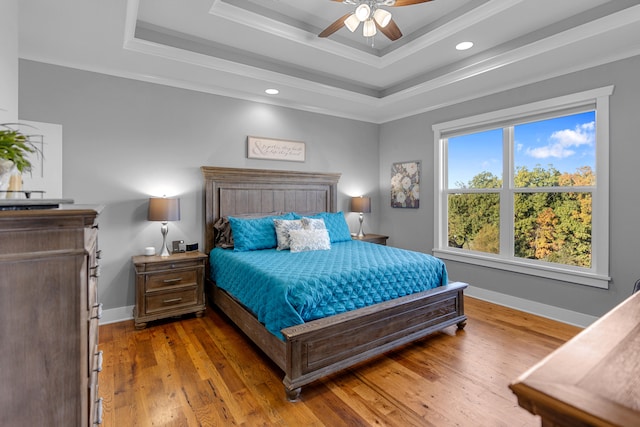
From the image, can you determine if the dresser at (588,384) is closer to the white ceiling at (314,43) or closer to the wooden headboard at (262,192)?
the white ceiling at (314,43)

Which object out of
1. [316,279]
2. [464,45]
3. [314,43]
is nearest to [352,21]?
[314,43]

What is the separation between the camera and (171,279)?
324cm

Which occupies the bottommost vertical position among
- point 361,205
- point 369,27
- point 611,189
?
point 361,205

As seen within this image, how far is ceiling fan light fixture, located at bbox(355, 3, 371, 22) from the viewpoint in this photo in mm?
2312

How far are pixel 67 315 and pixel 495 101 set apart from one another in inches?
169

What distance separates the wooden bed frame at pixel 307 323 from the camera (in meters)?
2.14

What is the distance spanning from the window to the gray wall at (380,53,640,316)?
7 cm

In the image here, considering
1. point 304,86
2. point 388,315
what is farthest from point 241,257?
point 304,86

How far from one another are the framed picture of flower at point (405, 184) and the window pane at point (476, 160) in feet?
1.57

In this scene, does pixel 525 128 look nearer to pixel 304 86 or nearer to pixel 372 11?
pixel 372 11

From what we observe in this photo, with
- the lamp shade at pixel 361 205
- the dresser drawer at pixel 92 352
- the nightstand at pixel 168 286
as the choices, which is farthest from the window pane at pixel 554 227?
the dresser drawer at pixel 92 352

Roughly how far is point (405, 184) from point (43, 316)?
4.53 m

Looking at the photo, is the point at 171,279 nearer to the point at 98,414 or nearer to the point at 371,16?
the point at 98,414

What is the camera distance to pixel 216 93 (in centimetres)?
385
